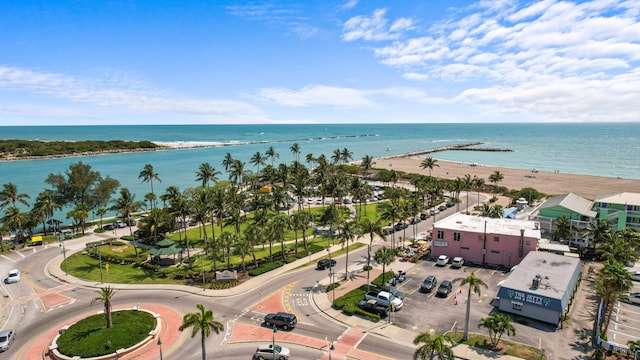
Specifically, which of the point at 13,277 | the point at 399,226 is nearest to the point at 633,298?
the point at 399,226

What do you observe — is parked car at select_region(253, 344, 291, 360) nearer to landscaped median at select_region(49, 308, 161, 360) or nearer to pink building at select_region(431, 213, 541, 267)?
A: landscaped median at select_region(49, 308, 161, 360)

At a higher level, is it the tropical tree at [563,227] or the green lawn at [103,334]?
the tropical tree at [563,227]

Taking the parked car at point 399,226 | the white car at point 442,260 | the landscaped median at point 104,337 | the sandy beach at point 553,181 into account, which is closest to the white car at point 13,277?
the landscaped median at point 104,337

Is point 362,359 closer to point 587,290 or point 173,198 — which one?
point 587,290

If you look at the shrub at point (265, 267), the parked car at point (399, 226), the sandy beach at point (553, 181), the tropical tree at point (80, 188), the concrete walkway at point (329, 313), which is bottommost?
the concrete walkway at point (329, 313)

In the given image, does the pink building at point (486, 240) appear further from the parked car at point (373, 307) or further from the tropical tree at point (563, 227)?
the parked car at point (373, 307)


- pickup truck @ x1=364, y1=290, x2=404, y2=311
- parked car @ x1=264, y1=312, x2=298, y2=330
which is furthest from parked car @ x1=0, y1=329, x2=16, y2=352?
pickup truck @ x1=364, y1=290, x2=404, y2=311

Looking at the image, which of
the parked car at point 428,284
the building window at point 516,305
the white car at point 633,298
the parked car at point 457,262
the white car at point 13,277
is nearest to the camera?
the building window at point 516,305
